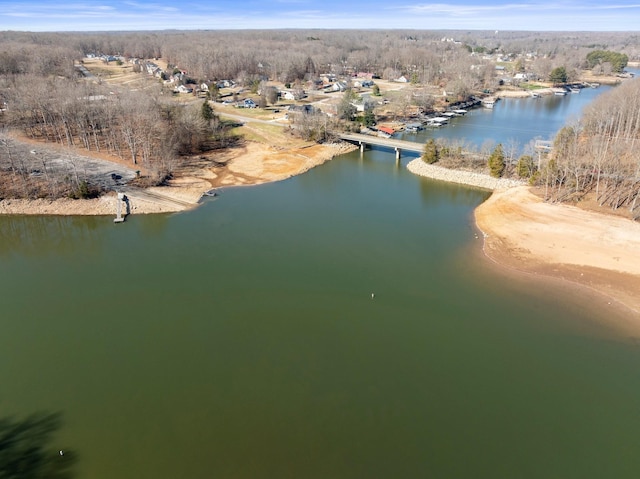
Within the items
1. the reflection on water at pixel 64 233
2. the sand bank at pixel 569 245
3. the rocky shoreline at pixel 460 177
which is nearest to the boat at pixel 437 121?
the rocky shoreline at pixel 460 177

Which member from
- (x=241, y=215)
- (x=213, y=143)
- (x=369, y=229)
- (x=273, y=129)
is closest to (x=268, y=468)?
(x=369, y=229)

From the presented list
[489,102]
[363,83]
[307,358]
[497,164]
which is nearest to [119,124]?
[497,164]

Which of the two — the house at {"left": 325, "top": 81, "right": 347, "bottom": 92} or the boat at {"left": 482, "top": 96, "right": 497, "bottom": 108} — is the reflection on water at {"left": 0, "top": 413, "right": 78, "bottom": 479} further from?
the house at {"left": 325, "top": 81, "right": 347, "bottom": 92}

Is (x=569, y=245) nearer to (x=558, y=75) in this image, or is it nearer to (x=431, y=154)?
(x=431, y=154)

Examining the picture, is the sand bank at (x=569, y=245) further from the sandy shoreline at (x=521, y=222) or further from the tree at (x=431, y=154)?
the tree at (x=431, y=154)

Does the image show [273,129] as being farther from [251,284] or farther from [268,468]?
[268,468]

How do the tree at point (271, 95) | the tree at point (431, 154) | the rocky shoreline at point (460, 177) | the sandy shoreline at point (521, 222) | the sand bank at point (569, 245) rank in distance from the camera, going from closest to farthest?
1. the sand bank at point (569, 245)
2. the sandy shoreline at point (521, 222)
3. the rocky shoreline at point (460, 177)
4. the tree at point (431, 154)
5. the tree at point (271, 95)

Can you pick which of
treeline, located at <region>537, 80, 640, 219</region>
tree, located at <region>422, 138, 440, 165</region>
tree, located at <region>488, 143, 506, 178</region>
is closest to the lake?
treeline, located at <region>537, 80, 640, 219</region>
